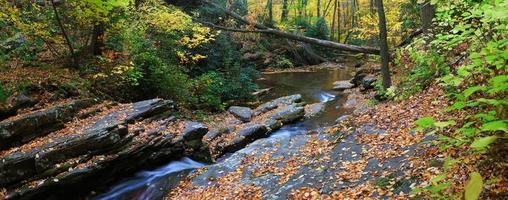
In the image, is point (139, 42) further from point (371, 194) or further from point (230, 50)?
point (371, 194)

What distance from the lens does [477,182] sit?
2.54 meters

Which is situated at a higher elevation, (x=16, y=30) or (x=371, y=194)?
(x=16, y=30)

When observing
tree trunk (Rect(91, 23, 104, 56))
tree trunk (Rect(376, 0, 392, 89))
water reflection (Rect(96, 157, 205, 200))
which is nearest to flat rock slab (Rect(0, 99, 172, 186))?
water reflection (Rect(96, 157, 205, 200))

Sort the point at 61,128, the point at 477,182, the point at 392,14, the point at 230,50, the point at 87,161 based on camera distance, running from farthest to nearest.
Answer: the point at 392,14 → the point at 230,50 → the point at 61,128 → the point at 87,161 → the point at 477,182

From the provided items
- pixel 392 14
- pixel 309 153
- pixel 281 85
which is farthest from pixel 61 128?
pixel 392 14

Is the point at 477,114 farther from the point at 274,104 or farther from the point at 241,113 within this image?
the point at 274,104

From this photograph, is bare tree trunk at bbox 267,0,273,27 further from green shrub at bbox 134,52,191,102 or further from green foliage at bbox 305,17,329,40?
green shrub at bbox 134,52,191,102

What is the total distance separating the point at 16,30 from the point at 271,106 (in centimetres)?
1024

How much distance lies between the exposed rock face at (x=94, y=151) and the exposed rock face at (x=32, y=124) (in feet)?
0.34

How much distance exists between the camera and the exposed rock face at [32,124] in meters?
9.23

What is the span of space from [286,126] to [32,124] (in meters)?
8.60

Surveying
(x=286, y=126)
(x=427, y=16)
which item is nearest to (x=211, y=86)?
(x=286, y=126)

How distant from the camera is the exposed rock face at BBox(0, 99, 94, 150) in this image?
30.3ft

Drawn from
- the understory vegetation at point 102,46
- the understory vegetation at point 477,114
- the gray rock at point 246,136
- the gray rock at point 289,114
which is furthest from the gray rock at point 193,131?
the understory vegetation at point 477,114
